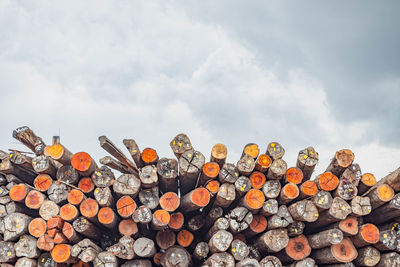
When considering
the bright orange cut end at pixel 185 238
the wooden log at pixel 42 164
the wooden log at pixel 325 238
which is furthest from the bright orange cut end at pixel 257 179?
the wooden log at pixel 42 164

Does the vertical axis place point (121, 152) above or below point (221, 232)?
above

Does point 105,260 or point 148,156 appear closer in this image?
point 105,260

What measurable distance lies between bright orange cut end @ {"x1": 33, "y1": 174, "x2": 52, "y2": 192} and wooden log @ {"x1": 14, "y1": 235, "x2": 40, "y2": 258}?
2.64 feet

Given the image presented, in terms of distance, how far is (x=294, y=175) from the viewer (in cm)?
591

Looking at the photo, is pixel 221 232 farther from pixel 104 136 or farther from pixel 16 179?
pixel 16 179

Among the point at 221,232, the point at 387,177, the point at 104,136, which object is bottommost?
the point at 221,232

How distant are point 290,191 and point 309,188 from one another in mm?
389

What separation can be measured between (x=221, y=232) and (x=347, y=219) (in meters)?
2.19

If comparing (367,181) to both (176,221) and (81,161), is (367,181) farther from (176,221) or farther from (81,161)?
(81,161)

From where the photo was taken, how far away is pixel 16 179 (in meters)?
6.08

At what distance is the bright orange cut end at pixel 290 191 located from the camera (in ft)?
18.6

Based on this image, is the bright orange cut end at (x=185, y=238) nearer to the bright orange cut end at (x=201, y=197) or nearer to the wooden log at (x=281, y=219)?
the bright orange cut end at (x=201, y=197)

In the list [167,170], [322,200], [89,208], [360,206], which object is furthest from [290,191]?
[89,208]

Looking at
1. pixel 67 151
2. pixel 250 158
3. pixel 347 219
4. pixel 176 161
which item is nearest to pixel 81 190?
pixel 67 151
